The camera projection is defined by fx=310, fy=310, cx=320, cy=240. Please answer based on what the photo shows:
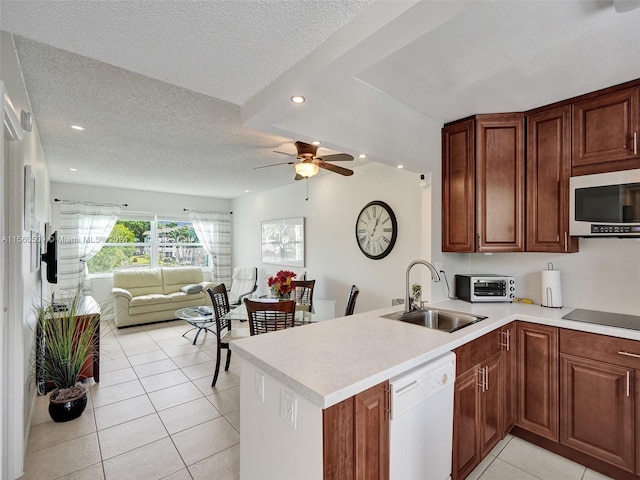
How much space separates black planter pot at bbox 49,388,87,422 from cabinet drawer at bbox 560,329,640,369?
3.74 meters

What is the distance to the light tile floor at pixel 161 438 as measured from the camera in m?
1.98

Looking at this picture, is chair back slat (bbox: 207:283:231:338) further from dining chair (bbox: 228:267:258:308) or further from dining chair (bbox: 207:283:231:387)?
dining chair (bbox: 228:267:258:308)

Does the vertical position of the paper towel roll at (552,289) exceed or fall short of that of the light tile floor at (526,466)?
it exceeds it

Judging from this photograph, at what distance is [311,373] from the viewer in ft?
4.21

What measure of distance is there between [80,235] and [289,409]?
20.2 ft

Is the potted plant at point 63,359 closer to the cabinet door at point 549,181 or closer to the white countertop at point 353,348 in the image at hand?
the white countertop at point 353,348

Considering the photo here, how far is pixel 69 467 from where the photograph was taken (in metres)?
2.03

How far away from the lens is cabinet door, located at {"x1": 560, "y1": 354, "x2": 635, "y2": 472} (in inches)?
72.4

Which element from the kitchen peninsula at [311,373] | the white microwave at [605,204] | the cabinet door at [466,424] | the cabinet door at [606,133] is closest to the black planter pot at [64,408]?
the kitchen peninsula at [311,373]

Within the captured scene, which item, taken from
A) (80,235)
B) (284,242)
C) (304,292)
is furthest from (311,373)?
(80,235)

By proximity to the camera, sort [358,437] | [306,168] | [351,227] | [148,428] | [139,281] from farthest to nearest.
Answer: [139,281], [351,227], [306,168], [148,428], [358,437]

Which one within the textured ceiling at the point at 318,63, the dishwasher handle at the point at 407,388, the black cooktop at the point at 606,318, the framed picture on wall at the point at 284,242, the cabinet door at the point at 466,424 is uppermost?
the textured ceiling at the point at 318,63

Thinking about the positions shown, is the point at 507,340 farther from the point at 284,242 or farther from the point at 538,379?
the point at 284,242

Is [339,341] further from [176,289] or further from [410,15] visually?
[176,289]
